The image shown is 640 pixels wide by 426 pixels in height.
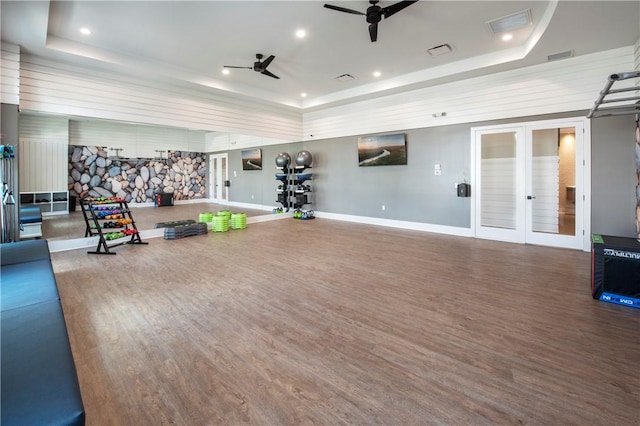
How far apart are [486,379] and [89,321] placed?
11.6ft

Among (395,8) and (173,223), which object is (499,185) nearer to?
(395,8)

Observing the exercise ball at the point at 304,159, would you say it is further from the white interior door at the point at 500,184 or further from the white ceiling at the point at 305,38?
the white interior door at the point at 500,184

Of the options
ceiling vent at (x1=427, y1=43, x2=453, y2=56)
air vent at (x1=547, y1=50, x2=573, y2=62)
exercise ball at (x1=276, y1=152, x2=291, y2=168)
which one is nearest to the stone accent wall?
exercise ball at (x1=276, y1=152, x2=291, y2=168)

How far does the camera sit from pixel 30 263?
10.2 ft

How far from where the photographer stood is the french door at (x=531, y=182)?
5691 mm

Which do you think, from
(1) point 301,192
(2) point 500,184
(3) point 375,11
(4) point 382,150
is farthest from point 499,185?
(1) point 301,192

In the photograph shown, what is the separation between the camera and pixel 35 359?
1.46m

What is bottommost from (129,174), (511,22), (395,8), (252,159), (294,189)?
(294,189)

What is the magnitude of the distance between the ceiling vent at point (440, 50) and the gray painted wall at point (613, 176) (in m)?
2.93

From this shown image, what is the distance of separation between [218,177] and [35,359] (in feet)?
26.9

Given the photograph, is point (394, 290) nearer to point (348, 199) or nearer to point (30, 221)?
point (348, 199)

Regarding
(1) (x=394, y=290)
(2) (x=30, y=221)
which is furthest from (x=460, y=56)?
(2) (x=30, y=221)

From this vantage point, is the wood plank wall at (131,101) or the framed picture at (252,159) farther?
the framed picture at (252,159)

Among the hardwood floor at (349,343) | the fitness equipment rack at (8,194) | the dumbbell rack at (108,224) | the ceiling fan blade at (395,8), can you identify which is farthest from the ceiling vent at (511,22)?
the fitness equipment rack at (8,194)
